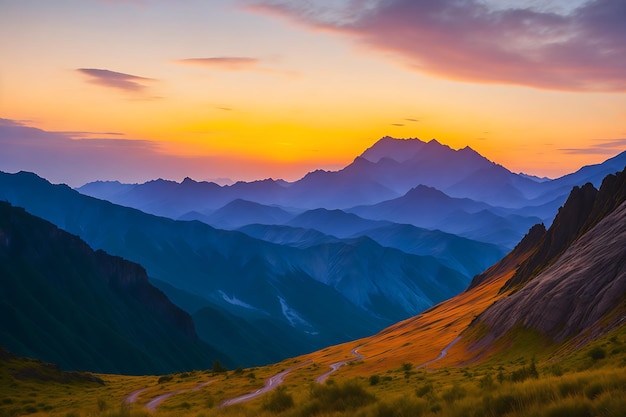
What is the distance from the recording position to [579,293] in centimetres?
6181

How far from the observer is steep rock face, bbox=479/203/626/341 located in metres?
56.7

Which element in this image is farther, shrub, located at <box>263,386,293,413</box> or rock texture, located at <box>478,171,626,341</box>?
rock texture, located at <box>478,171,626,341</box>

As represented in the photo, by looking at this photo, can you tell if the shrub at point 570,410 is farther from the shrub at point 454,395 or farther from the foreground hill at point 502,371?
the shrub at point 454,395

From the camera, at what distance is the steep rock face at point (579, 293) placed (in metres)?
56.7

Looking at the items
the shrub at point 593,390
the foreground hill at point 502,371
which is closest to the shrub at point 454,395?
the foreground hill at point 502,371

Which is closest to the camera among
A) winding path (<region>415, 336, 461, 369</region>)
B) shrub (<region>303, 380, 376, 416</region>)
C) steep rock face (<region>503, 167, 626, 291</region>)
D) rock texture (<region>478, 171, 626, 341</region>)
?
shrub (<region>303, 380, 376, 416</region>)

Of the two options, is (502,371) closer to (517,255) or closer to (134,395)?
(134,395)

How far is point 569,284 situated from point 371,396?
5124 centimetres

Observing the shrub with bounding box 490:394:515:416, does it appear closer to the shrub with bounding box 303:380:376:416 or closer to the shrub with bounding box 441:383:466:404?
the shrub with bounding box 441:383:466:404

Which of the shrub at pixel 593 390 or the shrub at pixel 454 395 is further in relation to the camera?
the shrub at pixel 454 395

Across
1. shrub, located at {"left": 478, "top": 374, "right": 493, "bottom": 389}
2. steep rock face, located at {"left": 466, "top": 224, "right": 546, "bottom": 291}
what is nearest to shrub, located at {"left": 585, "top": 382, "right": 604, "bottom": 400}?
shrub, located at {"left": 478, "top": 374, "right": 493, "bottom": 389}

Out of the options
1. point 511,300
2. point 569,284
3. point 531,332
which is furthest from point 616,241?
point 511,300

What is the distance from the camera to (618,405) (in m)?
13.8

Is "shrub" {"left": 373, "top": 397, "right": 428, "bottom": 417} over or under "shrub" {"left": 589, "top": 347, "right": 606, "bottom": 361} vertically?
over
